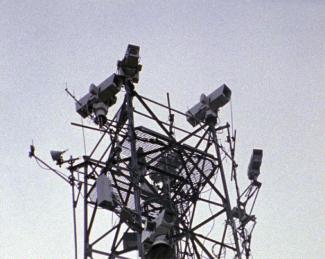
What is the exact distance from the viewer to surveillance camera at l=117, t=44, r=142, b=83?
49.5 feet

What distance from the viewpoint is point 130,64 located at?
15.1 metres

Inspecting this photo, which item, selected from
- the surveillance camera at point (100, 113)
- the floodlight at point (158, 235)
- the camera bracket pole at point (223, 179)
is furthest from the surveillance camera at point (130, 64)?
the floodlight at point (158, 235)

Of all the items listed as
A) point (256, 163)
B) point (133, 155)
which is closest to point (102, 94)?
point (133, 155)

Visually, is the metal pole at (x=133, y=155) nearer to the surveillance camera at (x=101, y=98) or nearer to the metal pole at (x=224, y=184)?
the surveillance camera at (x=101, y=98)

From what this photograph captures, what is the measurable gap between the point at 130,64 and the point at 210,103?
7.81 ft

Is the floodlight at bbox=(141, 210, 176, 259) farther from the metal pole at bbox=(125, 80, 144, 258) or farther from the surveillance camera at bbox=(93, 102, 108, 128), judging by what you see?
the surveillance camera at bbox=(93, 102, 108, 128)

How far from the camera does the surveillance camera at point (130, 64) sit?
15086 mm

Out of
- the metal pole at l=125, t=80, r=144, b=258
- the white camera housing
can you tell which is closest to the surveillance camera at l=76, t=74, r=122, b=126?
the white camera housing

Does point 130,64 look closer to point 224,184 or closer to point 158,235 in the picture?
point 224,184

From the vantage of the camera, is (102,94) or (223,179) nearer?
(102,94)

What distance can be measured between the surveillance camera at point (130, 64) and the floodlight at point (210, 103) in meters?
1.97

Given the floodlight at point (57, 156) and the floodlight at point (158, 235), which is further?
the floodlight at point (57, 156)

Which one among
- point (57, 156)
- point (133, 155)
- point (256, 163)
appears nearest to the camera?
point (133, 155)

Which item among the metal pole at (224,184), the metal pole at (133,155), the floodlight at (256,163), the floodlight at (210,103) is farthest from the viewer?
the floodlight at (256,163)
